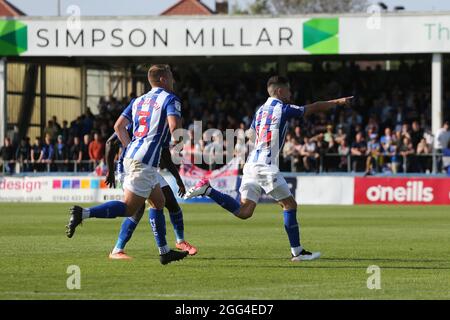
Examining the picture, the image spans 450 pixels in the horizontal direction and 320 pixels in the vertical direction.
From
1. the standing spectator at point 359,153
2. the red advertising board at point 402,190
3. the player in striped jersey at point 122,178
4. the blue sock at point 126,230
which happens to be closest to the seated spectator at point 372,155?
the standing spectator at point 359,153

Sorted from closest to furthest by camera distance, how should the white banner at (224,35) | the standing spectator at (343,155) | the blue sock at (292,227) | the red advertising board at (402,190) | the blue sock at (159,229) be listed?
the blue sock at (159,229), the blue sock at (292,227), the red advertising board at (402,190), the standing spectator at (343,155), the white banner at (224,35)

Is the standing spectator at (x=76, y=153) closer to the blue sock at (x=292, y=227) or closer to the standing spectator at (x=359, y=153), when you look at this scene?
the standing spectator at (x=359, y=153)

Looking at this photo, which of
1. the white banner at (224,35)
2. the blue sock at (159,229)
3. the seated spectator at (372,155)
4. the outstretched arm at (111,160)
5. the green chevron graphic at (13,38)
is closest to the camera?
the blue sock at (159,229)

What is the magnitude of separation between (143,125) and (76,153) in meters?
24.1

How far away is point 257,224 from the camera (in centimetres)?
2152

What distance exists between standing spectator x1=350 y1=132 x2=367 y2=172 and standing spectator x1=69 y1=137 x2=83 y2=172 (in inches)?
354

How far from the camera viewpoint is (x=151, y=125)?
12.3 meters

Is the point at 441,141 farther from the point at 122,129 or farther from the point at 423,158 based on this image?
the point at 122,129

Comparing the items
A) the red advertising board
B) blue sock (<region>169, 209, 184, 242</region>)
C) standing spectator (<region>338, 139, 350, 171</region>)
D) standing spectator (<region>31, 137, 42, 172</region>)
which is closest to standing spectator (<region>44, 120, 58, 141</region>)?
standing spectator (<region>31, 137, 42, 172</region>)

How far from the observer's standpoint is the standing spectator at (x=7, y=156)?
36.2 meters

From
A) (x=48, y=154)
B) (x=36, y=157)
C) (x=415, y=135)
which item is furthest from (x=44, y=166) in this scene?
(x=415, y=135)

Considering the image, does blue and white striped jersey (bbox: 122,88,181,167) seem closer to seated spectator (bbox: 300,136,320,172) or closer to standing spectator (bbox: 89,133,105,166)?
seated spectator (bbox: 300,136,320,172)

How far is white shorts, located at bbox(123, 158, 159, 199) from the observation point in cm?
1206

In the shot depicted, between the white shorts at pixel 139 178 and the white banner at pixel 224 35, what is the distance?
945 inches
